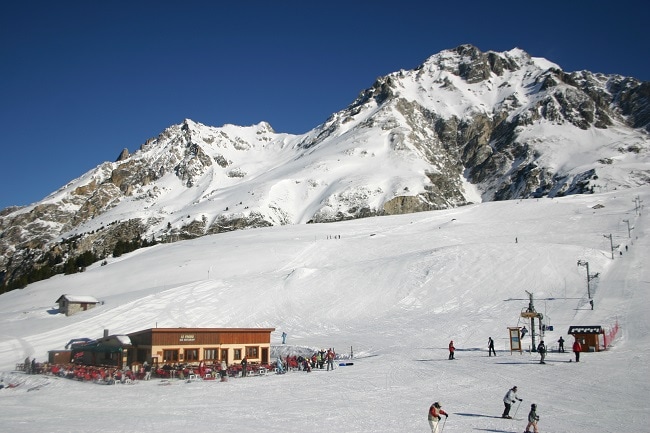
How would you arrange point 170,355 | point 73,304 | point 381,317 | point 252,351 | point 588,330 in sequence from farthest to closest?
1. point 73,304
2. point 381,317
3. point 252,351
4. point 170,355
5. point 588,330

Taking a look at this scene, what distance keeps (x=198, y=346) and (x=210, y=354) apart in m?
1.14

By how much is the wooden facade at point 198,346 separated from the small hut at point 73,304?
80.3ft

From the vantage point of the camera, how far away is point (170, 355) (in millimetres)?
37125

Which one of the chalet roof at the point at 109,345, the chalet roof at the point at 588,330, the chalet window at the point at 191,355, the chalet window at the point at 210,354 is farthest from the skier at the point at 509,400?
the chalet roof at the point at 109,345

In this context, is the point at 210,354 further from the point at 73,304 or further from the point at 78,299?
the point at 78,299

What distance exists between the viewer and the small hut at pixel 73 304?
2335 inches

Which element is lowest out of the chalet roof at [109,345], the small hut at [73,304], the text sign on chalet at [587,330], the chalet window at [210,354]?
the chalet window at [210,354]

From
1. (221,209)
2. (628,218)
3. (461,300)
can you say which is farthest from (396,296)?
(221,209)

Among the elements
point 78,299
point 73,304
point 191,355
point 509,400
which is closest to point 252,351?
point 191,355

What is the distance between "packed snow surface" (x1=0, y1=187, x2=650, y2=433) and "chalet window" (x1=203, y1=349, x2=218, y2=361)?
6.35m

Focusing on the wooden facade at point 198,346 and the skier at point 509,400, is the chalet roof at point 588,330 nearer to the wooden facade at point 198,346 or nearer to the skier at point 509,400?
the skier at point 509,400

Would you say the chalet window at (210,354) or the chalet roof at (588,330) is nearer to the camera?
the chalet roof at (588,330)

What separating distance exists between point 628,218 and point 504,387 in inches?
2804

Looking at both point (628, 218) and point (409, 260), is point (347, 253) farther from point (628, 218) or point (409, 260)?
point (628, 218)
